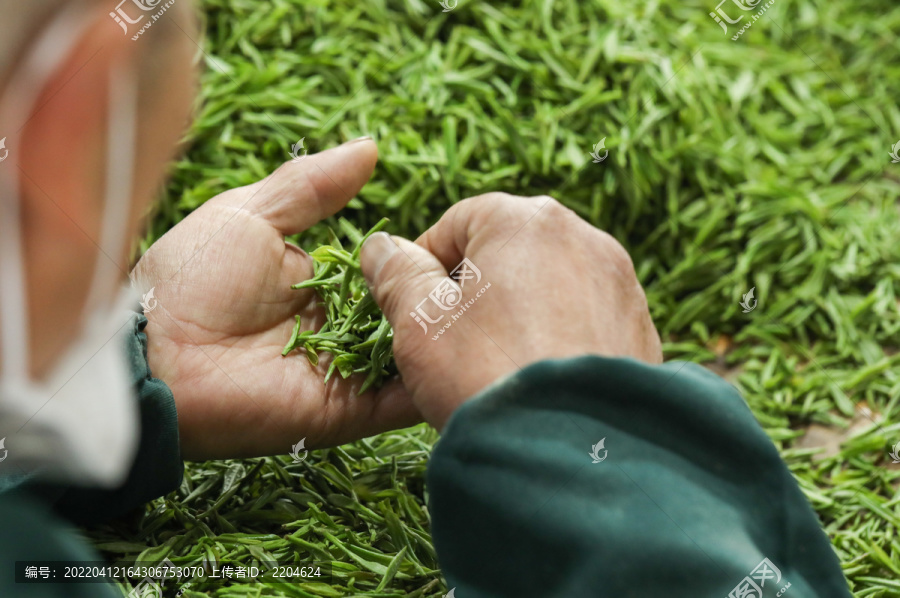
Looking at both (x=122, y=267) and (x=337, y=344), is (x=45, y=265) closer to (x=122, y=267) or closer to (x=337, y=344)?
(x=122, y=267)

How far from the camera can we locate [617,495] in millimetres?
812

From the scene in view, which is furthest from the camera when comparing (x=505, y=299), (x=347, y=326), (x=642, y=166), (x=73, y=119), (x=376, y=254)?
(x=642, y=166)

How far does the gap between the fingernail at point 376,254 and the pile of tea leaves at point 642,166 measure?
36cm

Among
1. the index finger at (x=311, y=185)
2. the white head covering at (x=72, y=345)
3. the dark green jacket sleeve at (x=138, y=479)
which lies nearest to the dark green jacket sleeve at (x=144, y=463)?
the dark green jacket sleeve at (x=138, y=479)

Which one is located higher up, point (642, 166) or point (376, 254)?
point (376, 254)

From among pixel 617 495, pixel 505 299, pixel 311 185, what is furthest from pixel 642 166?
pixel 617 495

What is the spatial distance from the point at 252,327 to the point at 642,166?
1016mm

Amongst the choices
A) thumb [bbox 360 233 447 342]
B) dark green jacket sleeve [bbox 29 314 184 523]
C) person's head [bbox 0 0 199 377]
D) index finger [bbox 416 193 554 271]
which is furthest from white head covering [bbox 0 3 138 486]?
index finger [bbox 416 193 554 271]

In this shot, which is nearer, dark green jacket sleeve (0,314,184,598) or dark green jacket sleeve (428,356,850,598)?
dark green jacket sleeve (428,356,850,598)

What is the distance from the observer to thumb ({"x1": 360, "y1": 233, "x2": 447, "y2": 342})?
38.9 inches

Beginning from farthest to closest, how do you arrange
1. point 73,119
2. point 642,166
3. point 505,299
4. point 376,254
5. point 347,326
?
point 642,166 < point 347,326 < point 376,254 < point 505,299 < point 73,119

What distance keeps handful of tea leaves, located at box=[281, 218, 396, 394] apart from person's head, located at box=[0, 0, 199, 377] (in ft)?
1.39

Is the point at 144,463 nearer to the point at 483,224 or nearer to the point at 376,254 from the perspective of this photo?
the point at 376,254

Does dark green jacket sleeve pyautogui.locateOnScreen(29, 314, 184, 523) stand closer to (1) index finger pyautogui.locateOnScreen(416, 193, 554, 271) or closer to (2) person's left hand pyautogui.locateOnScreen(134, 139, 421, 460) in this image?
(2) person's left hand pyautogui.locateOnScreen(134, 139, 421, 460)
